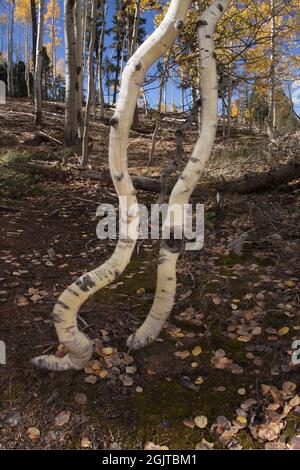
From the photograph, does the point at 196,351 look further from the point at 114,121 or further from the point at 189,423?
the point at 114,121

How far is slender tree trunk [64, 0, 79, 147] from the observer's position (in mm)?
8891

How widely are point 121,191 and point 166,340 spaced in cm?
141

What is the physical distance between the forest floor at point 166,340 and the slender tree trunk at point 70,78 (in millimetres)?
4381

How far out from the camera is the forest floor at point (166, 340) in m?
2.53

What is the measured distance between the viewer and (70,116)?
9906mm

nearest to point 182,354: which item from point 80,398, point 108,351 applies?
point 108,351

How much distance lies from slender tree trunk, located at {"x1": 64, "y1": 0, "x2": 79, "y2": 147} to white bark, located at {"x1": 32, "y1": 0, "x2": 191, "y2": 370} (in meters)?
7.26

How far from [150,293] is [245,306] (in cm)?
A: 96

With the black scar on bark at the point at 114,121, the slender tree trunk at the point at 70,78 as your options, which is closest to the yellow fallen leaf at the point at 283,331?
the black scar on bark at the point at 114,121

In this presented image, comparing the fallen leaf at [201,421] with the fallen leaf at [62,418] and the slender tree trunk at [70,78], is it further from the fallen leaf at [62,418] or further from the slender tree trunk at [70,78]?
the slender tree trunk at [70,78]

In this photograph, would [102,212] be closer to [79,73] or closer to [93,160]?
[93,160]

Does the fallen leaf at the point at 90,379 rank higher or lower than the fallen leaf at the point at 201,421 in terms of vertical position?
higher

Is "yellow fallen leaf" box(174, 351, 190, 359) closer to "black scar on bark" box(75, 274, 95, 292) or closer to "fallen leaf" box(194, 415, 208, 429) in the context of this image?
"fallen leaf" box(194, 415, 208, 429)

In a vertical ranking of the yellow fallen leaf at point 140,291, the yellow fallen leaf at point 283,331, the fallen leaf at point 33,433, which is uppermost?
the yellow fallen leaf at point 140,291
